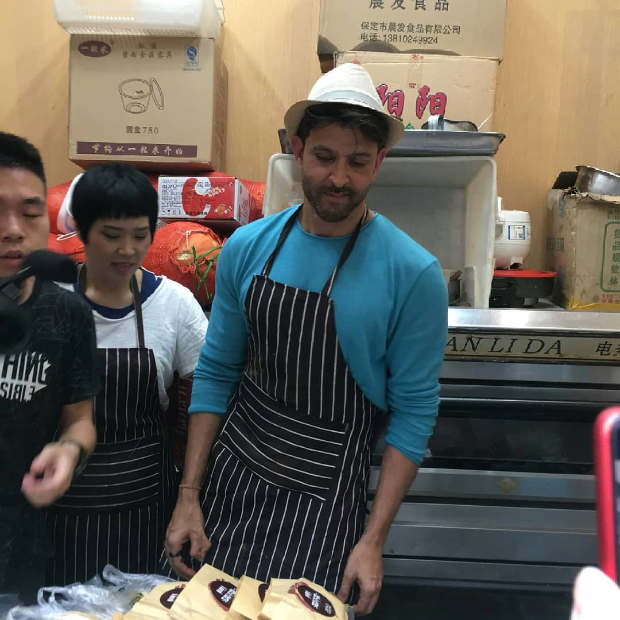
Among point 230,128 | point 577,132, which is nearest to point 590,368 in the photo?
point 577,132

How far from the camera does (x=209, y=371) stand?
1.07 metres

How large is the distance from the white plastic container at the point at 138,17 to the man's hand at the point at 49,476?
1425 millimetres

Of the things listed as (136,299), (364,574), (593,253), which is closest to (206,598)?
(364,574)

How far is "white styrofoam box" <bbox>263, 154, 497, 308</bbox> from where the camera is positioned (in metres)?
1.35

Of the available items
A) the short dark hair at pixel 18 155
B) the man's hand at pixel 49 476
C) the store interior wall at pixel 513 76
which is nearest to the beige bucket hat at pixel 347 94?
the short dark hair at pixel 18 155

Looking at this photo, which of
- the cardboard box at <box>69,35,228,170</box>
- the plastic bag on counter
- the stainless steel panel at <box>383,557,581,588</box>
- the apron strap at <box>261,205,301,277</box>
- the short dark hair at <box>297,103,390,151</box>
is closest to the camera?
the plastic bag on counter

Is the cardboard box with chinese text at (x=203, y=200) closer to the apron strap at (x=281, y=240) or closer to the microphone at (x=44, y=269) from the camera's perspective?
the apron strap at (x=281, y=240)

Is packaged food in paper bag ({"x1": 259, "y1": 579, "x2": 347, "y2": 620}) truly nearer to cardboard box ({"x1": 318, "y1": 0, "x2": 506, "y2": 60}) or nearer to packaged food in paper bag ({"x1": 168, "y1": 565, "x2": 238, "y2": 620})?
packaged food in paper bag ({"x1": 168, "y1": 565, "x2": 238, "y2": 620})

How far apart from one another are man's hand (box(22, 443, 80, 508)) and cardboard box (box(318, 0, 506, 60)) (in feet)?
4.67

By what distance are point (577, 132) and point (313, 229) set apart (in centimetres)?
147

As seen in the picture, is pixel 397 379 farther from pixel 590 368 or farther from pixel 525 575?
pixel 525 575

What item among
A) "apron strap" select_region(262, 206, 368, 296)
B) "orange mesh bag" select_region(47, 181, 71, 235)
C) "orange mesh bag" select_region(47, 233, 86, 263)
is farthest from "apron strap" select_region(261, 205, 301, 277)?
"orange mesh bag" select_region(47, 181, 71, 235)

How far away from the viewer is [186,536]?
1005 millimetres

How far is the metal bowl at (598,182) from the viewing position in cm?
143
